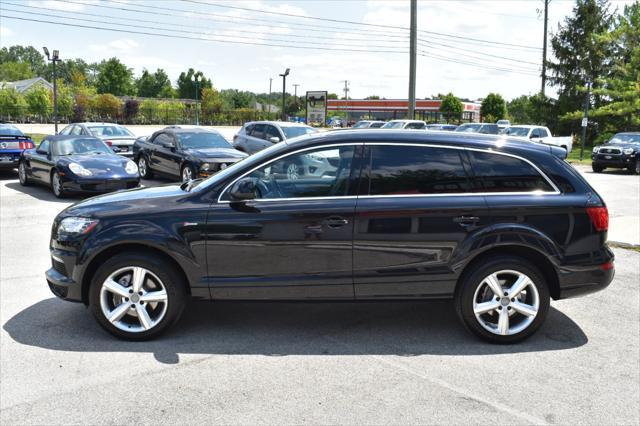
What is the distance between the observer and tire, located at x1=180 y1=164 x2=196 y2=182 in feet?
45.5

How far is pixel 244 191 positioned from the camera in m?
4.46

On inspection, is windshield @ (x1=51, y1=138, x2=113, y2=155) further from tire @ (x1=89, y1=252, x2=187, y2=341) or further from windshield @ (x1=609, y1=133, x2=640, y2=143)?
windshield @ (x1=609, y1=133, x2=640, y2=143)

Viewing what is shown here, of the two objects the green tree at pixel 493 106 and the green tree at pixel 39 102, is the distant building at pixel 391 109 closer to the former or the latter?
the green tree at pixel 493 106

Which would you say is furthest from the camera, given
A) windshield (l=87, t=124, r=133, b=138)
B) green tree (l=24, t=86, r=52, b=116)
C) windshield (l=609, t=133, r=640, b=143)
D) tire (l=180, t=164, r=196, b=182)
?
green tree (l=24, t=86, r=52, b=116)

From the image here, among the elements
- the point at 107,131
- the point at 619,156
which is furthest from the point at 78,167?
the point at 619,156

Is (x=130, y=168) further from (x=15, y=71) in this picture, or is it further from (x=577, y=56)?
(x=15, y=71)

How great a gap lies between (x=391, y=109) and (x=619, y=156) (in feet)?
236

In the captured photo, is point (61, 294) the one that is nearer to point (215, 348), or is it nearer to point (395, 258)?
point (215, 348)

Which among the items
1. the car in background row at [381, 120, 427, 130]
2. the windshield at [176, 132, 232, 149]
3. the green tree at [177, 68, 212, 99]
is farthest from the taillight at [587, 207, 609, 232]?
the green tree at [177, 68, 212, 99]

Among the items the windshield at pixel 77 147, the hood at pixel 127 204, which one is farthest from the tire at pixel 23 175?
the hood at pixel 127 204

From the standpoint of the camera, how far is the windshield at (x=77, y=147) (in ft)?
43.2

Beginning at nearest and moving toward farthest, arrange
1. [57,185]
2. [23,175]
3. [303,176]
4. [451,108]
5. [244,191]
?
[244,191] < [303,176] < [57,185] < [23,175] < [451,108]

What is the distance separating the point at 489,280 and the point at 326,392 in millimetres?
1645

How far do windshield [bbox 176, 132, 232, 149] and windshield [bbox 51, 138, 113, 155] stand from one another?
2022 mm
